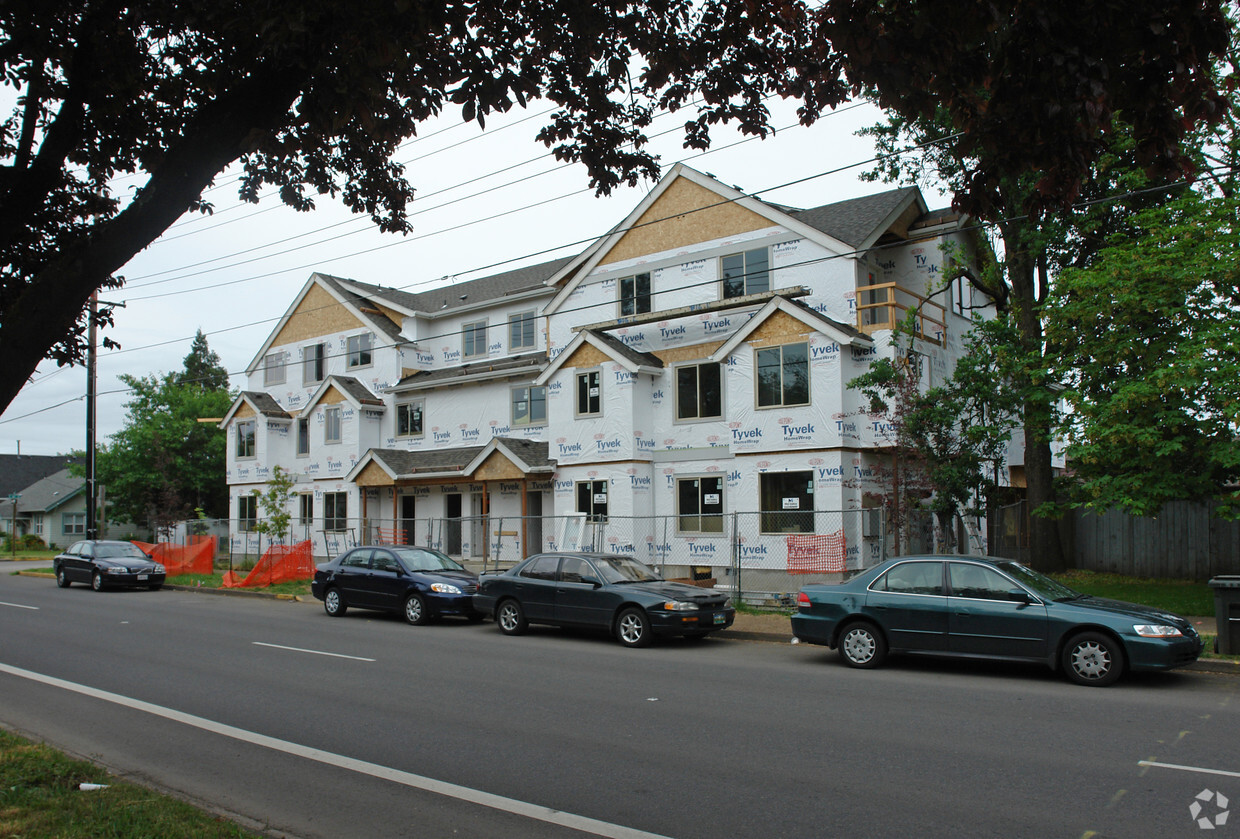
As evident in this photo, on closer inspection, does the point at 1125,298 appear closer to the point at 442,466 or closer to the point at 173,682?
the point at 173,682

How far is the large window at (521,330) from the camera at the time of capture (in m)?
32.3

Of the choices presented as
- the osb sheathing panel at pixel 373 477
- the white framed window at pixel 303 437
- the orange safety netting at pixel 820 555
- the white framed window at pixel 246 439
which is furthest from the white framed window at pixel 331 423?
the orange safety netting at pixel 820 555

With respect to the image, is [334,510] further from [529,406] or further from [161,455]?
[161,455]

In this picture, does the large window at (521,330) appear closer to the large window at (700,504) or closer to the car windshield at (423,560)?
the large window at (700,504)

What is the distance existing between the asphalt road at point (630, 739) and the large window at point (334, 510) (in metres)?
20.7

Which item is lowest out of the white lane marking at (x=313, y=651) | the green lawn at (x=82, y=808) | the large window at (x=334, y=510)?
the white lane marking at (x=313, y=651)

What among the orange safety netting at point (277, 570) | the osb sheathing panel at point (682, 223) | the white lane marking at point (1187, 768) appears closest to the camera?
the white lane marking at point (1187, 768)

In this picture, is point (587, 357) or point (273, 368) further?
point (273, 368)

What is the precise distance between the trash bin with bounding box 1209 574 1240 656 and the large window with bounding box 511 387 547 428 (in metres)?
20.4

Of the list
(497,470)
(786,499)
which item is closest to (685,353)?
(786,499)

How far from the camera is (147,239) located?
6.09 m

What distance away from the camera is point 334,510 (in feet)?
116

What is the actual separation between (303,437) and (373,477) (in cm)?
684

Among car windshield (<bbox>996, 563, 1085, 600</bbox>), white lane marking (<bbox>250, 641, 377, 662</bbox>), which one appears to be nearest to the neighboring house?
car windshield (<bbox>996, 563, 1085, 600</bbox>)
